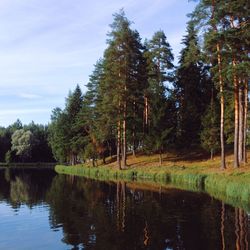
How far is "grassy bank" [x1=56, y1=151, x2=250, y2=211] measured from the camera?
28547 millimetres

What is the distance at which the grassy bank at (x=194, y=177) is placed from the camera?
2855 cm

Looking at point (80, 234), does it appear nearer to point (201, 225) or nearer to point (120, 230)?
point (120, 230)

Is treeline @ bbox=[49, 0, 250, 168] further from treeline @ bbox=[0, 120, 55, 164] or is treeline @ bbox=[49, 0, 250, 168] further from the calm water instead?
treeline @ bbox=[0, 120, 55, 164]

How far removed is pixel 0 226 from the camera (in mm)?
20750

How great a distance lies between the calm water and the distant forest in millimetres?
12159

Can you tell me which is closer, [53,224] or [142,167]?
[53,224]

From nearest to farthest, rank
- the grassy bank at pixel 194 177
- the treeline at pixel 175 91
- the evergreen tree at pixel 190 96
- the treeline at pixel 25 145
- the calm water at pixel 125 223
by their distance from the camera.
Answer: the calm water at pixel 125 223, the grassy bank at pixel 194 177, the treeline at pixel 175 91, the evergreen tree at pixel 190 96, the treeline at pixel 25 145

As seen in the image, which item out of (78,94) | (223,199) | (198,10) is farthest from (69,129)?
(223,199)

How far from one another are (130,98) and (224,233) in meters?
36.2

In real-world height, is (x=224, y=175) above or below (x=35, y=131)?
below

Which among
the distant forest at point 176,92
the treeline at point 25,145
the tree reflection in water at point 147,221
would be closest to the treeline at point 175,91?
the distant forest at point 176,92

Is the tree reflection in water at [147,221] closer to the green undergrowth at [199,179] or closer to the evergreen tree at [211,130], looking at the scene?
the green undergrowth at [199,179]

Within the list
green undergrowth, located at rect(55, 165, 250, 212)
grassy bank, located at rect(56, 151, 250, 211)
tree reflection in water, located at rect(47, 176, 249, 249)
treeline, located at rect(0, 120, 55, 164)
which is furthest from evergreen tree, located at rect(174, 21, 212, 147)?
treeline, located at rect(0, 120, 55, 164)

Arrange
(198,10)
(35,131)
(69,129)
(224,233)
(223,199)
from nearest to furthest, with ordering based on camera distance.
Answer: (224,233), (223,199), (198,10), (69,129), (35,131)
